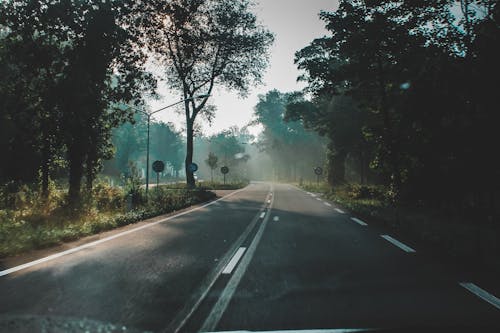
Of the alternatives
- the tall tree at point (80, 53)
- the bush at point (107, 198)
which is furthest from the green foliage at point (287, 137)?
the tall tree at point (80, 53)

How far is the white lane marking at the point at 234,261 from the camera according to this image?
5.53m

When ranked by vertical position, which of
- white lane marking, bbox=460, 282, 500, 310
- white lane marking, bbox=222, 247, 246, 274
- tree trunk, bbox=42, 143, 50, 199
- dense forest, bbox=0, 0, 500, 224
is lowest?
white lane marking, bbox=222, 247, 246, 274

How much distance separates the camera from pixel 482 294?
4.29m

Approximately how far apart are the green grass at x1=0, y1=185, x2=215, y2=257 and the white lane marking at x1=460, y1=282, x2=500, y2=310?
729cm

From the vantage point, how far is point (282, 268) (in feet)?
18.5

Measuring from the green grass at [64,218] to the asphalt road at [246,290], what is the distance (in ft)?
4.12

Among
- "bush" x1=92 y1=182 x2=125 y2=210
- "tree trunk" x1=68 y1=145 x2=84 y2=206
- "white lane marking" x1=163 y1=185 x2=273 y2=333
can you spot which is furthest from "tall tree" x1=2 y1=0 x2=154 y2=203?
"white lane marking" x1=163 y1=185 x2=273 y2=333

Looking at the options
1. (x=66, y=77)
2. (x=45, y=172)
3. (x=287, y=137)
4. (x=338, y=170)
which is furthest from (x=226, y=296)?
(x=287, y=137)

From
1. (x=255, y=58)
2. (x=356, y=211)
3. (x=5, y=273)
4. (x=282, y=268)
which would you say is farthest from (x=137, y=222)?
(x=255, y=58)

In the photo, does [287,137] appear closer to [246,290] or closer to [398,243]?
[398,243]

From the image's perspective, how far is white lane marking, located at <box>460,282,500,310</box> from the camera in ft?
13.1

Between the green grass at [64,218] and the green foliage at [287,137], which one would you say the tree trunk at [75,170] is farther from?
the green foliage at [287,137]

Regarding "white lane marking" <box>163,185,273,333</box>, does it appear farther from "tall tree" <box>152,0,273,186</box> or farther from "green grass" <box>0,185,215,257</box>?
"tall tree" <box>152,0,273,186</box>

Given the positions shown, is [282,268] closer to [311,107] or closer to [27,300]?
[27,300]
